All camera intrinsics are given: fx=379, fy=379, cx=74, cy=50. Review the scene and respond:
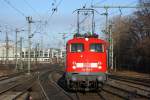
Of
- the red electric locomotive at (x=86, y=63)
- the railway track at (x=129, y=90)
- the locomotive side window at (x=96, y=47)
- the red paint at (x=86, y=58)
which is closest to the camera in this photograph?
the railway track at (x=129, y=90)

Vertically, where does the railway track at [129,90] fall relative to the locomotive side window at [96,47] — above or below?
below

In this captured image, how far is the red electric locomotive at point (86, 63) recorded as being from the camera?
2372 centimetres

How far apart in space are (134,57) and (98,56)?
4984cm

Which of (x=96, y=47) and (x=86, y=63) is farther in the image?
(x=96, y=47)

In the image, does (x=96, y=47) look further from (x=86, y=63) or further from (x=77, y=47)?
(x=86, y=63)

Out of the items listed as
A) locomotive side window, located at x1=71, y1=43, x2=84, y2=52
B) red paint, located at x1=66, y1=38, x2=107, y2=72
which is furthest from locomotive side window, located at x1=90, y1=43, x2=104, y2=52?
locomotive side window, located at x1=71, y1=43, x2=84, y2=52

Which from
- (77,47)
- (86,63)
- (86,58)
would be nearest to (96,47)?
(86,58)

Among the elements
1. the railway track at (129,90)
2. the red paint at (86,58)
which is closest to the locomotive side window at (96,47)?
the red paint at (86,58)

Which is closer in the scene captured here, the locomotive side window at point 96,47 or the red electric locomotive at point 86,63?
the red electric locomotive at point 86,63

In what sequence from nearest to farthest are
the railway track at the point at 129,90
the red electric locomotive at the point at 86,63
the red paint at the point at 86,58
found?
the railway track at the point at 129,90 → the red electric locomotive at the point at 86,63 → the red paint at the point at 86,58

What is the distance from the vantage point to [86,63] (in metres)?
24.0

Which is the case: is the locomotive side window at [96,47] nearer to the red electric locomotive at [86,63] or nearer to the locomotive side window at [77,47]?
the red electric locomotive at [86,63]

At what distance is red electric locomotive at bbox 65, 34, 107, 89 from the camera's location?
934 inches

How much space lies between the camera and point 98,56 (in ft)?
79.1
